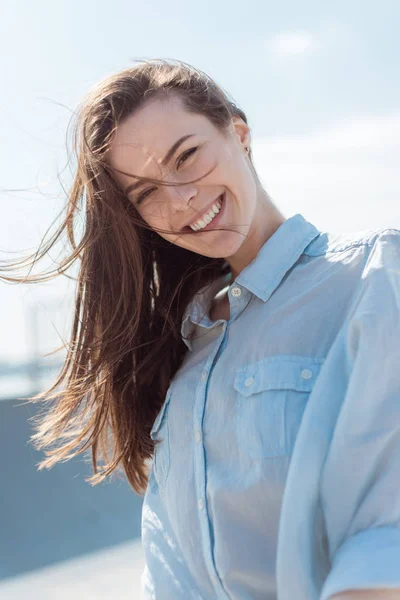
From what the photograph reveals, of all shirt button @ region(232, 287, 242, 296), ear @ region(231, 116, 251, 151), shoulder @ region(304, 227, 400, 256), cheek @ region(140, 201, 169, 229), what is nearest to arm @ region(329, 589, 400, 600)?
shoulder @ region(304, 227, 400, 256)

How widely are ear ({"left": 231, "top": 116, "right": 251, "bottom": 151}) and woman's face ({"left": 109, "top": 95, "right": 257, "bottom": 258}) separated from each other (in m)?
0.03

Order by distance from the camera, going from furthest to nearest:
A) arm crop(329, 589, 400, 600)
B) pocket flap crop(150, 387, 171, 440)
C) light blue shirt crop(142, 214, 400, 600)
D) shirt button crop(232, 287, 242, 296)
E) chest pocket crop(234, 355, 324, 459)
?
pocket flap crop(150, 387, 171, 440)
shirt button crop(232, 287, 242, 296)
chest pocket crop(234, 355, 324, 459)
light blue shirt crop(142, 214, 400, 600)
arm crop(329, 589, 400, 600)

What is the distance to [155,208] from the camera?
141 cm

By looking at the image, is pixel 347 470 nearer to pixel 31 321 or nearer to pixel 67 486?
pixel 67 486

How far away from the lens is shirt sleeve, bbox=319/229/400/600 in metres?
0.95

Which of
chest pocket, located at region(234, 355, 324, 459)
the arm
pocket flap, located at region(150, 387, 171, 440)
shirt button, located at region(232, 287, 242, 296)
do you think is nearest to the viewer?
the arm

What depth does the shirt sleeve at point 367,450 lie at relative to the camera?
3.12ft

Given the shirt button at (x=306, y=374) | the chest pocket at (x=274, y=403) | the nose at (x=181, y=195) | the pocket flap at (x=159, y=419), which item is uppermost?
the nose at (x=181, y=195)

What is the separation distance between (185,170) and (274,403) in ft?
1.49

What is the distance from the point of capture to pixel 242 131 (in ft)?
4.83

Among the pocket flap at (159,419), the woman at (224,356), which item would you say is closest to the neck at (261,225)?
the woman at (224,356)

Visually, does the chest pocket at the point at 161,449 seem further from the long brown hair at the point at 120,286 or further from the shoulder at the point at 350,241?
the shoulder at the point at 350,241

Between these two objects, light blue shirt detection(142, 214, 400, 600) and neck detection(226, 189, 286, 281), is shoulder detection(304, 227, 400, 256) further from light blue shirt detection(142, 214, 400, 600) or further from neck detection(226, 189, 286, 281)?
neck detection(226, 189, 286, 281)

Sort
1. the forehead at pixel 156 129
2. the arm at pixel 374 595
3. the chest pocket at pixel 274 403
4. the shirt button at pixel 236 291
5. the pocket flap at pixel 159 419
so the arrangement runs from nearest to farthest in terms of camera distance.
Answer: the arm at pixel 374 595 < the chest pocket at pixel 274 403 < the forehead at pixel 156 129 < the shirt button at pixel 236 291 < the pocket flap at pixel 159 419
